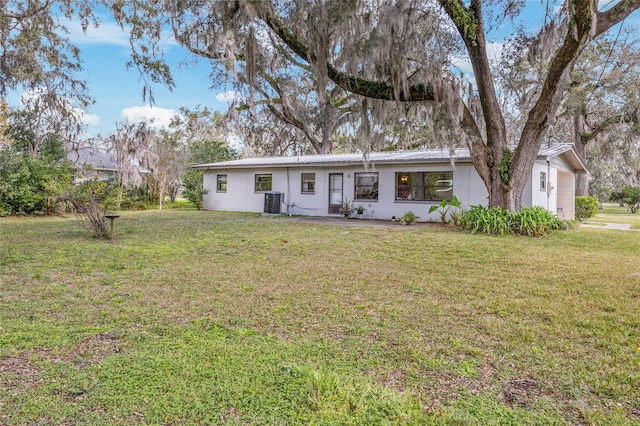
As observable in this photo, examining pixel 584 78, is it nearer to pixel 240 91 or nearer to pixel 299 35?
pixel 299 35

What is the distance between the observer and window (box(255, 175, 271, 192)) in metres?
17.6

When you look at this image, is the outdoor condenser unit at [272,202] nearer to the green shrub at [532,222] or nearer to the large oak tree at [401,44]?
the large oak tree at [401,44]

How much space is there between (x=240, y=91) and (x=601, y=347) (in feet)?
38.9

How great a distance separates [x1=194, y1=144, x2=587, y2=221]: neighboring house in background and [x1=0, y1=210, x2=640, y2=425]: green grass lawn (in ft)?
23.0

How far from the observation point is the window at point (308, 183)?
1634cm

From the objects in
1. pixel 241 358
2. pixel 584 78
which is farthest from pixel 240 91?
pixel 584 78

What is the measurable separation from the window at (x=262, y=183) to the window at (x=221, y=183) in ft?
6.39

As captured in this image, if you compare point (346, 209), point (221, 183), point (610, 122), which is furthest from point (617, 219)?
point (221, 183)

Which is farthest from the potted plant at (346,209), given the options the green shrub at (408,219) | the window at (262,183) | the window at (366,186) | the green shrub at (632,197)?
the green shrub at (632,197)

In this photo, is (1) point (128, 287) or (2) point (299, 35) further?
(2) point (299, 35)

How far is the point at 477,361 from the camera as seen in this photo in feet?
9.13

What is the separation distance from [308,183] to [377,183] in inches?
122

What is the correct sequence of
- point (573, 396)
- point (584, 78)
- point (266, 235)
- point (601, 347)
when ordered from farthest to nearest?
point (584, 78) < point (266, 235) < point (601, 347) < point (573, 396)

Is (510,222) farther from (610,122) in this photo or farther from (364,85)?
(610,122)
